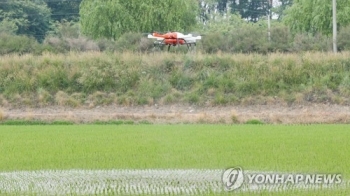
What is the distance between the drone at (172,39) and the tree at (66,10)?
31.9 m

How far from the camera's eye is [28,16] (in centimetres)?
5538

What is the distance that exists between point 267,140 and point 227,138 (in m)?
1.04

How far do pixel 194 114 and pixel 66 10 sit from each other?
42.7 m

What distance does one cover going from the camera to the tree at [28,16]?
2115 inches

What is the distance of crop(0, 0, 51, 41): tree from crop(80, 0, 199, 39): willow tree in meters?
19.6

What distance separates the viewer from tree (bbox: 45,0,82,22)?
62000 mm

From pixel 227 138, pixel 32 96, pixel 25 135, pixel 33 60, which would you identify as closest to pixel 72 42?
A: pixel 33 60

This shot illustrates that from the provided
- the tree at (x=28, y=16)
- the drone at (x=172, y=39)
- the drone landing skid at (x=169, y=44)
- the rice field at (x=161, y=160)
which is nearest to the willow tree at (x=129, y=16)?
the drone landing skid at (x=169, y=44)

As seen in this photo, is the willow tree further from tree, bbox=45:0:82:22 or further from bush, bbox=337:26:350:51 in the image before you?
tree, bbox=45:0:82:22

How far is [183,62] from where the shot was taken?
27.4 m

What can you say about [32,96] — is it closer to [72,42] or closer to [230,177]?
[72,42]

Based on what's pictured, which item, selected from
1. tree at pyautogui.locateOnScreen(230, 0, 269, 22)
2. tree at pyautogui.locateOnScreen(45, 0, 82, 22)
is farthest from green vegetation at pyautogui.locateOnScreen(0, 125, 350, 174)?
tree at pyautogui.locateOnScreen(230, 0, 269, 22)

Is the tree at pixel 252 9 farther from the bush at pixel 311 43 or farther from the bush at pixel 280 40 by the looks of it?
the bush at pixel 311 43

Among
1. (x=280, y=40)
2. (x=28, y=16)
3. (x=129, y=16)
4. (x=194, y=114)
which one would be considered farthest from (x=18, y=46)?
(x=28, y=16)
